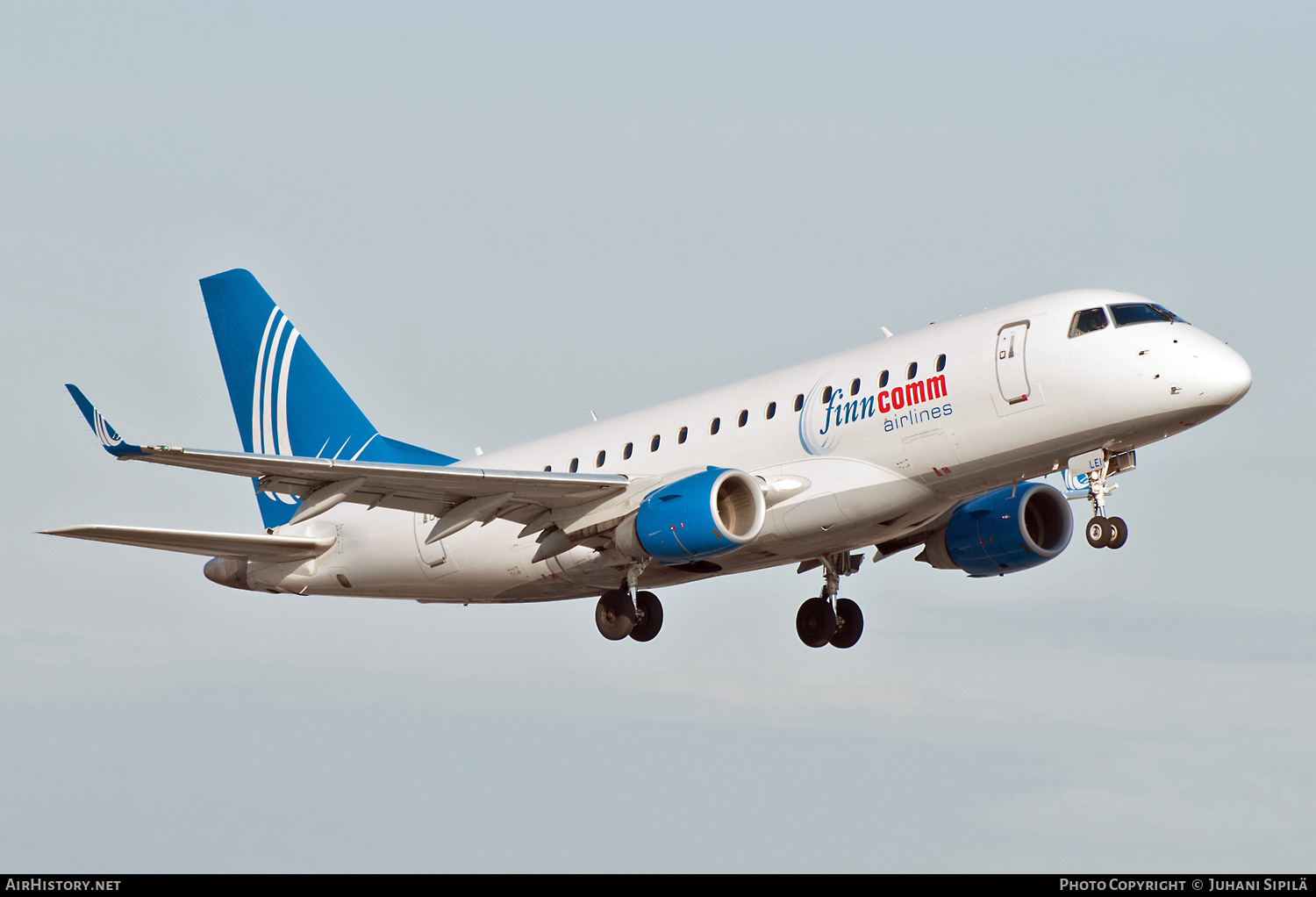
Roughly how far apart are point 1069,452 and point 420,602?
1415 cm

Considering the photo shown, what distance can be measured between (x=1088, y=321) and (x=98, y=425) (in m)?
15.0

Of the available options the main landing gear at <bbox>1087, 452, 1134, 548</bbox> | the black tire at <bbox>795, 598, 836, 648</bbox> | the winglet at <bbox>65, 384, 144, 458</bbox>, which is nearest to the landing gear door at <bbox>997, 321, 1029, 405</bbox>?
the main landing gear at <bbox>1087, 452, 1134, 548</bbox>

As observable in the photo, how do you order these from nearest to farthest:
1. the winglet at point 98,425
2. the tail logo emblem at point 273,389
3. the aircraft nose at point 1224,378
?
1. the winglet at point 98,425
2. the aircraft nose at point 1224,378
3. the tail logo emblem at point 273,389

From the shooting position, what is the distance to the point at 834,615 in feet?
108

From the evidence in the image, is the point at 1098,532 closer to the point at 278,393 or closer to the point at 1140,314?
the point at 1140,314

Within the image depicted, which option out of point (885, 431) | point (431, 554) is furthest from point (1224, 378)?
point (431, 554)

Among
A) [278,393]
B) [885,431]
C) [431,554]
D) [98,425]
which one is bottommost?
[98,425]

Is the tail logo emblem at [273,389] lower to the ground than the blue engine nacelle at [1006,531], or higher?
higher

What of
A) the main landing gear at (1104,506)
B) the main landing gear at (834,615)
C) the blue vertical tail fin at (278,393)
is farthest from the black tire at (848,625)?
the blue vertical tail fin at (278,393)

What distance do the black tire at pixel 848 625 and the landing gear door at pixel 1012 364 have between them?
8287 millimetres

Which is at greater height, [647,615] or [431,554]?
[431,554]

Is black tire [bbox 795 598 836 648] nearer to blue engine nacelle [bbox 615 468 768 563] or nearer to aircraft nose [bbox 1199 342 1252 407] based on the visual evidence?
blue engine nacelle [bbox 615 468 768 563]

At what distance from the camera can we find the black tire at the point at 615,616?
1164 inches

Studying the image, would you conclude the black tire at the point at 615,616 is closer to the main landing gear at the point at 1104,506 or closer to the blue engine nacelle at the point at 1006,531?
the blue engine nacelle at the point at 1006,531
